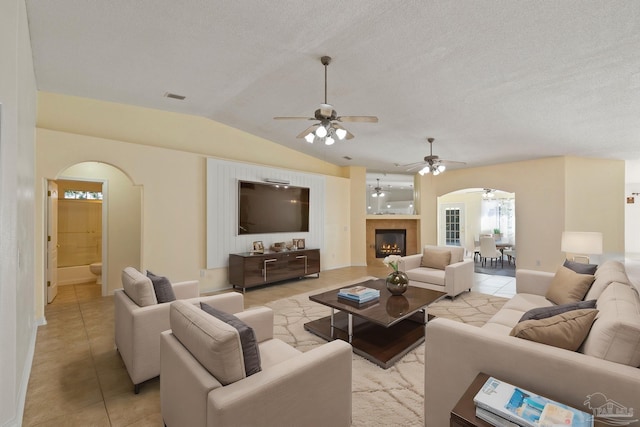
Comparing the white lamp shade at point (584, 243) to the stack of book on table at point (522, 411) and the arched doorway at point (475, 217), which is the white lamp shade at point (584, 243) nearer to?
the stack of book on table at point (522, 411)

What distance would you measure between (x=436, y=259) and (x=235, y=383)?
4.31 metres

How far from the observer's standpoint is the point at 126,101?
436cm

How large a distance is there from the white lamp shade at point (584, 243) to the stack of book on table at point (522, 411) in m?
3.82

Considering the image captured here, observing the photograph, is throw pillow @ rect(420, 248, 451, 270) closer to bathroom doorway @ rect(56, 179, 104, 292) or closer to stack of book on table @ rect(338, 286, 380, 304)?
stack of book on table @ rect(338, 286, 380, 304)

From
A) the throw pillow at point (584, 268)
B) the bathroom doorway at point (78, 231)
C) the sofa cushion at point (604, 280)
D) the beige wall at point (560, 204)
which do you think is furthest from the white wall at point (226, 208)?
the beige wall at point (560, 204)

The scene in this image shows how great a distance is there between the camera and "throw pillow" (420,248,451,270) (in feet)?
15.7

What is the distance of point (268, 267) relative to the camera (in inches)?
206

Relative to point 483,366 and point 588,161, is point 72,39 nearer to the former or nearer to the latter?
point 483,366

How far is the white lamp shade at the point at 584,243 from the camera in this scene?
3.87m

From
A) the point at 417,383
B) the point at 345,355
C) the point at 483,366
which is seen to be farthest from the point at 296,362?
the point at 417,383

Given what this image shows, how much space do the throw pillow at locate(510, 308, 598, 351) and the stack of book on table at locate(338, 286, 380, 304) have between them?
5.17 ft

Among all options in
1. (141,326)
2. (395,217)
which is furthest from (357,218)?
(141,326)

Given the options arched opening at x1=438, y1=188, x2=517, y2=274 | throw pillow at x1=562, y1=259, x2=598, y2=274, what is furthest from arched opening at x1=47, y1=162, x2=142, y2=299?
arched opening at x1=438, y1=188, x2=517, y2=274

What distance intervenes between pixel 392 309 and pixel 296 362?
5.38 ft
